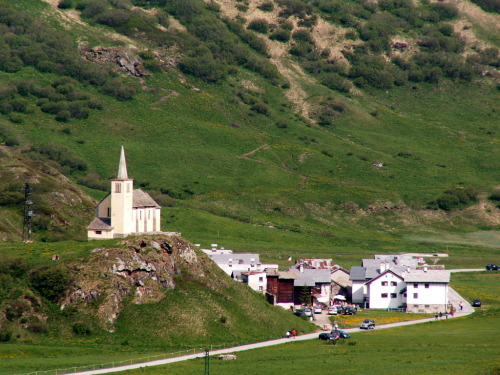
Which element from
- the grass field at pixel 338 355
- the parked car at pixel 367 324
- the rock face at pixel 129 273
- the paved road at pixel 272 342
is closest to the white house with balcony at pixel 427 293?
the paved road at pixel 272 342

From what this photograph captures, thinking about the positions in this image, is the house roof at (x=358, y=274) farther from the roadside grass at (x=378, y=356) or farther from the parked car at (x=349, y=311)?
the roadside grass at (x=378, y=356)

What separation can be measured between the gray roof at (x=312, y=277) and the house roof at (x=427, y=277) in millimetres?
Answer: 11153

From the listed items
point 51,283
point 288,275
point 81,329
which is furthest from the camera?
point 288,275

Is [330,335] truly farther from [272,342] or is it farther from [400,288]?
→ [400,288]

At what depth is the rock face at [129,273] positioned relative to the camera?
9456cm

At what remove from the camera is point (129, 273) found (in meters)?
98.3

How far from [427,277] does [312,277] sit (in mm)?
15684

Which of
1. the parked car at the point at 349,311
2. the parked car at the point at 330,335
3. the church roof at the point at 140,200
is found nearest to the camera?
the parked car at the point at 330,335

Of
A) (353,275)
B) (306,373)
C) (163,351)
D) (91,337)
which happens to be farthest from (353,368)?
(353,275)

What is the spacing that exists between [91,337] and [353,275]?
52.3 m

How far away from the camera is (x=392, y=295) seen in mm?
130500

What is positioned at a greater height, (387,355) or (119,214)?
(119,214)

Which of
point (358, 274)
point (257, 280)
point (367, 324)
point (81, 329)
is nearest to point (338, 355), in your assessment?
point (367, 324)

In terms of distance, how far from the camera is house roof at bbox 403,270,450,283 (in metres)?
128
